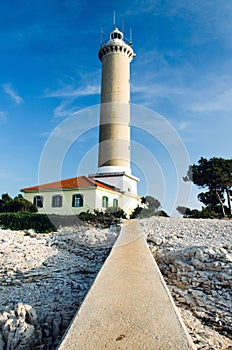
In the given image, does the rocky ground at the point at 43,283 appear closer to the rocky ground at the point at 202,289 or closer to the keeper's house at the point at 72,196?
the rocky ground at the point at 202,289

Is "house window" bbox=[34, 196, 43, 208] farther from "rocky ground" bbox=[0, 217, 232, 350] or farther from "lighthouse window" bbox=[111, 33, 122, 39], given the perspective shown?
"lighthouse window" bbox=[111, 33, 122, 39]

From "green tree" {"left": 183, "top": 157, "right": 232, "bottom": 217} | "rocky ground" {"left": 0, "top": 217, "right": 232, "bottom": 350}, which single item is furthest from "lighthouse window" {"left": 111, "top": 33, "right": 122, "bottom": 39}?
"rocky ground" {"left": 0, "top": 217, "right": 232, "bottom": 350}

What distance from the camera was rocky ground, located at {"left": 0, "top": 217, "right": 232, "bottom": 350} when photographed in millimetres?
3290

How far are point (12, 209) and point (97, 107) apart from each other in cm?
1243

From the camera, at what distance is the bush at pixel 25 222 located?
13617mm

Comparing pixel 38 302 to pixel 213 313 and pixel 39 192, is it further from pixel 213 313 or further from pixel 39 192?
pixel 39 192

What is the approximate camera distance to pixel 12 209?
18453 mm

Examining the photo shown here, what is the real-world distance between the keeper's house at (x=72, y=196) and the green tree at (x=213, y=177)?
23.3ft

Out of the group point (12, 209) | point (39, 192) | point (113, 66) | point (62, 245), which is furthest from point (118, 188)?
point (62, 245)

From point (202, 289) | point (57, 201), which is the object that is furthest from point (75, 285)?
point (57, 201)

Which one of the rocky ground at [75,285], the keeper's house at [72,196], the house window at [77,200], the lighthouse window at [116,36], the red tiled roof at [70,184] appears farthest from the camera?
the lighthouse window at [116,36]

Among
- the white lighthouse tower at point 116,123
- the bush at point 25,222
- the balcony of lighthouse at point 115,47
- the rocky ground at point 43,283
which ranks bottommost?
the rocky ground at point 43,283

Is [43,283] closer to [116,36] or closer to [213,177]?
[213,177]

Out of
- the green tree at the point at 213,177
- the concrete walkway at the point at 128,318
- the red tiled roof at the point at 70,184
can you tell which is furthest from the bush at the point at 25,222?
the green tree at the point at 213,177
